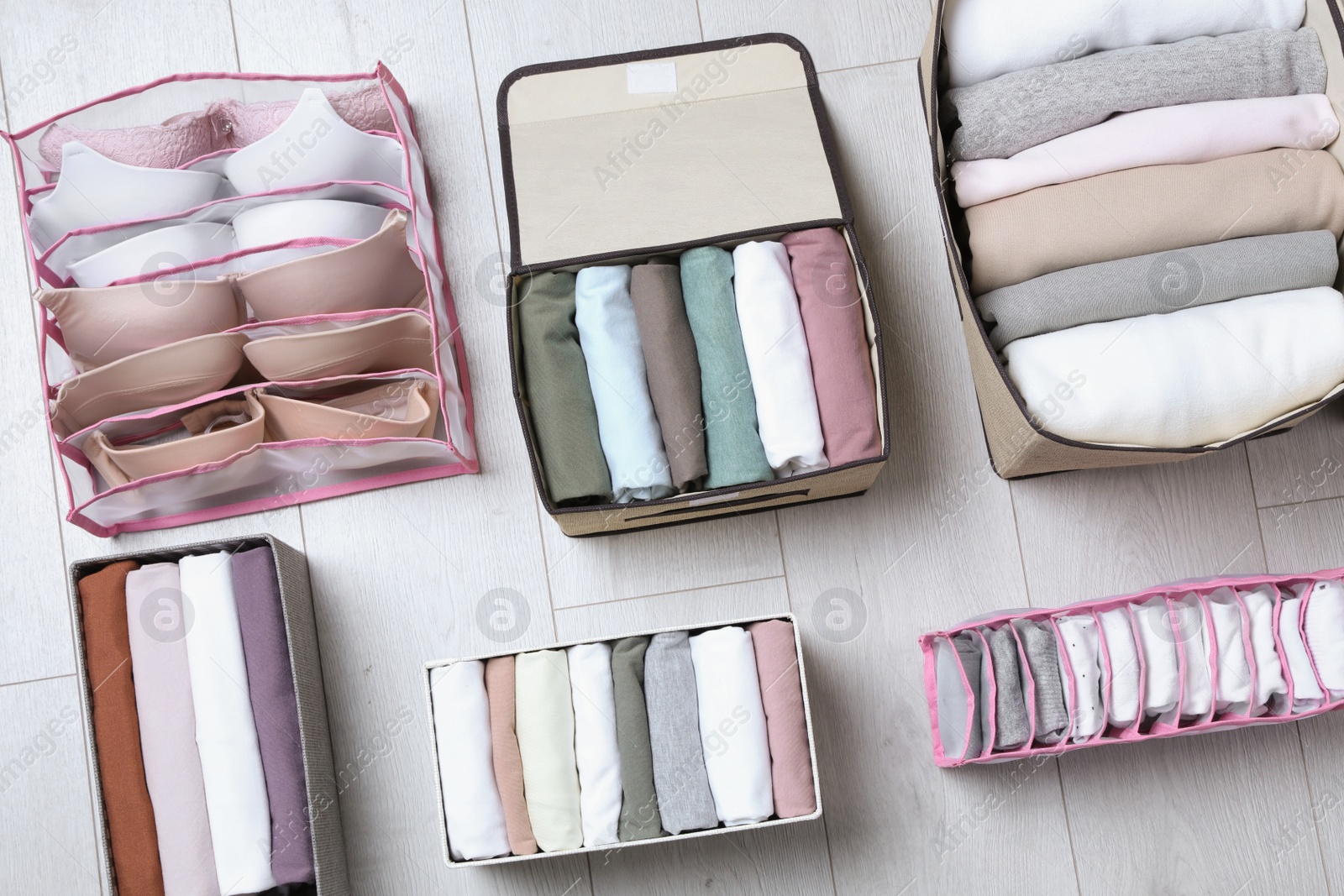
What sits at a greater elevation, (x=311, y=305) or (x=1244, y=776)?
(x=311, y=305)

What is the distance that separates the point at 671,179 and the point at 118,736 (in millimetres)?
1147

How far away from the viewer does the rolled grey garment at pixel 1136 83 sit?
140cm

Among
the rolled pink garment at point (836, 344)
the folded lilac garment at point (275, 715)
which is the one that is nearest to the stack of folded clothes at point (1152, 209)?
the rolled pink garment at point (836, 344)

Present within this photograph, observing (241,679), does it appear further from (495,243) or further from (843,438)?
(843,438)

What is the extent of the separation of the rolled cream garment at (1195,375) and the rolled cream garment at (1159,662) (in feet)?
0.84

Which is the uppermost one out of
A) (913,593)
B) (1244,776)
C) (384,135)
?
(384,135)

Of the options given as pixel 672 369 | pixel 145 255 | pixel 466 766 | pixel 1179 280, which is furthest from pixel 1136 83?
pixel 145 255

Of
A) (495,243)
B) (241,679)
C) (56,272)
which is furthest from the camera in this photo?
(495,243)

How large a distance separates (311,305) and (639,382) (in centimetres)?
52

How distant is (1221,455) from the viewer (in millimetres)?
1587

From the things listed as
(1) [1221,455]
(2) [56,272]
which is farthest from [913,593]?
(2) [56,272]

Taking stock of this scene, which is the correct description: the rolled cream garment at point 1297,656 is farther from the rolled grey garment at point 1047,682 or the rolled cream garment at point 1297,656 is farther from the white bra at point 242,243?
the white bra at point 242,243

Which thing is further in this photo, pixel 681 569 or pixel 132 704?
pixel 681 569

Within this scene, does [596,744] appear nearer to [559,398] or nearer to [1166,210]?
[559,398]
